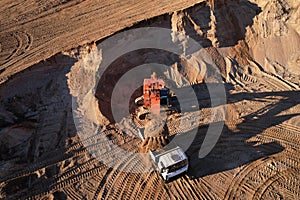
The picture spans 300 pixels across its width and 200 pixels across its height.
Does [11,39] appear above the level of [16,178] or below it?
above

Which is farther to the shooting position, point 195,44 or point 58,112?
point 195,44

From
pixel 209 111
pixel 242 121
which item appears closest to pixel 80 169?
pixel 209 111

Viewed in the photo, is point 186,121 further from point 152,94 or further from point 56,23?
point 56,23

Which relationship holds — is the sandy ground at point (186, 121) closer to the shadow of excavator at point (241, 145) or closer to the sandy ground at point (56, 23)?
the shadow of excavator at point (241, 145)

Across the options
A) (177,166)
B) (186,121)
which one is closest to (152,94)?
(186,121)

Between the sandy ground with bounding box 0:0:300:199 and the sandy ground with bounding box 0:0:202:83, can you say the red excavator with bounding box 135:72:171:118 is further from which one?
the sandy ground with bounding box 0:0:202:83

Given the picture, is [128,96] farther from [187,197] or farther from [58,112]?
[187,197]
